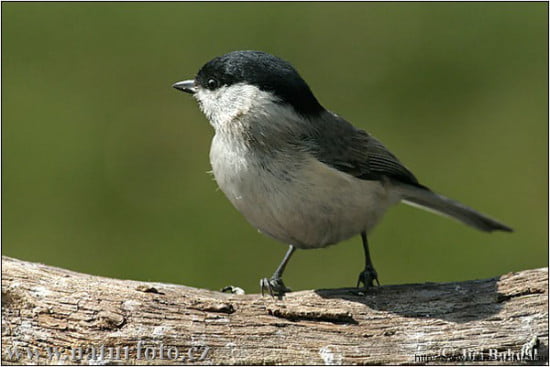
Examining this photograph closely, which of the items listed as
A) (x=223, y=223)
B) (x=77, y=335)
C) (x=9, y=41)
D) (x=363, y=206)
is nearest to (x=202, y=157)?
(x=223, y=223)

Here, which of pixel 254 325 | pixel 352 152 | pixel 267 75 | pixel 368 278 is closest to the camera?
pixel 254 325

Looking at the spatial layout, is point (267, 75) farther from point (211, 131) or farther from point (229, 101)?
point (211, 131)

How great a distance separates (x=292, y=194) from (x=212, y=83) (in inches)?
24.6

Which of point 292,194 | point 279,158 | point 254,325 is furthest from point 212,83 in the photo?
point 254,325

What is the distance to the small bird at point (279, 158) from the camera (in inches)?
123

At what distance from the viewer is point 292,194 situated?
10.3 feet

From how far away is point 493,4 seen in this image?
762 centimetres

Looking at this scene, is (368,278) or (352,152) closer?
(368,278)

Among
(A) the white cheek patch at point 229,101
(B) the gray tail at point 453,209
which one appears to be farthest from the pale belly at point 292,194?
(B) the gray tail at point 453,209

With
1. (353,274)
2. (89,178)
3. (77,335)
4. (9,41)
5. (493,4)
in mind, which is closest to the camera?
(77,335)

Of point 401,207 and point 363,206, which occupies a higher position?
point 401,207

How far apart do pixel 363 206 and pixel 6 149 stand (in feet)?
12.2

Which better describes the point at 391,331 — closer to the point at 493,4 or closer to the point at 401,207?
the point at 401,207

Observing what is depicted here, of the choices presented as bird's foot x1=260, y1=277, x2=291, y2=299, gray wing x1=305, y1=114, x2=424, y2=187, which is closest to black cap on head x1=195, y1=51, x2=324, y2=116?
gray wing x1=305, y1=114, x2=424, y2=187
